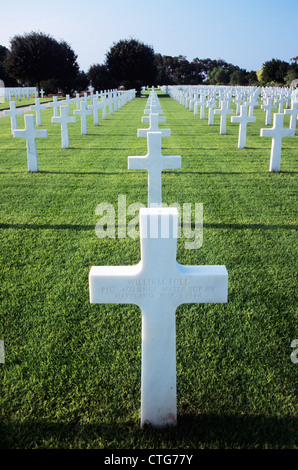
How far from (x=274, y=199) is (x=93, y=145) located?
7.14 m

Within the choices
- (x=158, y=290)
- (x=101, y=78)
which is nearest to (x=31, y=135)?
(x=158, y=290)

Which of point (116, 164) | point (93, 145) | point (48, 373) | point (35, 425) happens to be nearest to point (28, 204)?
point (116, 164)

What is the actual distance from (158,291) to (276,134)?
23.7 ft

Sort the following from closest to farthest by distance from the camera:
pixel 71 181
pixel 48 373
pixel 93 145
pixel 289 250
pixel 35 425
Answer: pixel 35 425
pixel 48 373
pixel 289 250
pixel 71 181
pixel 93 145

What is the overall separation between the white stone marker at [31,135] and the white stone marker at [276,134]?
4.29 m

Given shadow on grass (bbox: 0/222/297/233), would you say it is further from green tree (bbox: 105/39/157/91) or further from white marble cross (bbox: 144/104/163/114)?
green tree (bbox: 105/39/157/91)

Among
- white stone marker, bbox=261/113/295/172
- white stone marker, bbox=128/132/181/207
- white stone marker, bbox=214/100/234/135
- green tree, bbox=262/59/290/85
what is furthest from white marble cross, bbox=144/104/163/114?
green tree, bbox=262/59/290/85

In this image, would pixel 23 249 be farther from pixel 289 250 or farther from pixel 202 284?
pixel 202 284

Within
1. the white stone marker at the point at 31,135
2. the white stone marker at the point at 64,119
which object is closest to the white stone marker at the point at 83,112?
the white stone marker at the point at 64,119

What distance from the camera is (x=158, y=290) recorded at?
2150mm

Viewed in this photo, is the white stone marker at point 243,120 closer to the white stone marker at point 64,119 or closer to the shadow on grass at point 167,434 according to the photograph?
the white stone marker at point 64,119

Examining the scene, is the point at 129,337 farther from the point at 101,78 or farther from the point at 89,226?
the point at 101,78

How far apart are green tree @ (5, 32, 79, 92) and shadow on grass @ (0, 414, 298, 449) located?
5460cm
